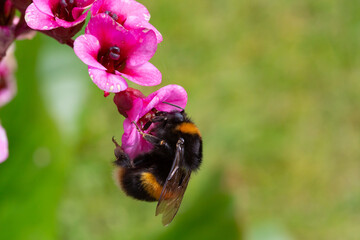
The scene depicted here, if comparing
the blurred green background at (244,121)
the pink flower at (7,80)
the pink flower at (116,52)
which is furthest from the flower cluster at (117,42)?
the blurred green background at (244,121)

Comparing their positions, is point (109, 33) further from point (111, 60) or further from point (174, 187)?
point (174, 187)

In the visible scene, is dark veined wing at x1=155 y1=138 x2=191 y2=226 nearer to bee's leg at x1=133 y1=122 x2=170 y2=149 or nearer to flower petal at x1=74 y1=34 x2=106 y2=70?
bee's leg at x1=133 y1=122 x2=170 y2=149

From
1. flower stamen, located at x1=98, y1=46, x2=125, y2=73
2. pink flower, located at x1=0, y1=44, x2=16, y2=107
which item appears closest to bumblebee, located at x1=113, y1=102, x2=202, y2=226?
flower stamen, located at x1=98, y1=46, x2=125, y2=73

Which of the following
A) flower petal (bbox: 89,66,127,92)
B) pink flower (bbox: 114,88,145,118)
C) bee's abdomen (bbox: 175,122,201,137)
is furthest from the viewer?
bee's abdomen (bbox: 175,122,201,137)

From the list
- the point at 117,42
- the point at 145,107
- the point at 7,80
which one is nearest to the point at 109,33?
the point at 117,42

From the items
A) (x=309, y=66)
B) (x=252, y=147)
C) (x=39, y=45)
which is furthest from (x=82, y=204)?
(x=309, y=66)

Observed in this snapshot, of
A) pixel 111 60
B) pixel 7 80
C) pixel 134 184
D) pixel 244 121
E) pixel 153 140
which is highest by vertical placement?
pixel 111 60

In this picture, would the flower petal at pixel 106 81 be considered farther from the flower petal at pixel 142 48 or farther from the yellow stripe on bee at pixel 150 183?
the yellow stripe on bee at pixel 150 183
